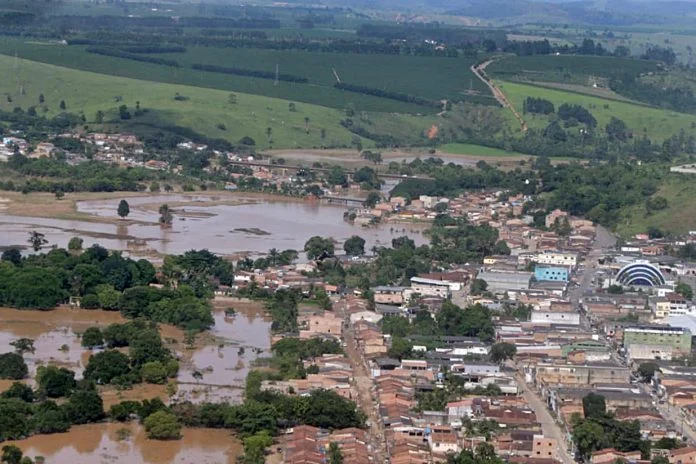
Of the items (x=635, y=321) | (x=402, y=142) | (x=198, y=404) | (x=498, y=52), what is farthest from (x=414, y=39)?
(x=198, y=404)

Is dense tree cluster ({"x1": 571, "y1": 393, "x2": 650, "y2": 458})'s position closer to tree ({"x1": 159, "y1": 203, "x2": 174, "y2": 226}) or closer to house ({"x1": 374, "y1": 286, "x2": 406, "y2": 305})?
house ({"x1": 374, "y1": 286, "x2": 406, "y2": 305})

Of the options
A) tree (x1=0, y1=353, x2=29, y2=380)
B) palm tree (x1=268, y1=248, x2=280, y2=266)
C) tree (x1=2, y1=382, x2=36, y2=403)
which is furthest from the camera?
palm tree (x1=268, y1=248, x2=280, y2=266)

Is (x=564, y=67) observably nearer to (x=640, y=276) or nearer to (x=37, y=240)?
(x=640, y=276)

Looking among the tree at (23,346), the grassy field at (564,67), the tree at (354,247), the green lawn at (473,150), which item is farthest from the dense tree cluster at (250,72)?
the tree at (23,346)

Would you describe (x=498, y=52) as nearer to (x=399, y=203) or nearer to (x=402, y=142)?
(x=402, y=142)

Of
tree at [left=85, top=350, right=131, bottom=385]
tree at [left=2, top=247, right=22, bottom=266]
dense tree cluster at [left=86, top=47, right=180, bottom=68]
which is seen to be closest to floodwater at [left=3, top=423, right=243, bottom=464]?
tree at [left=85, top=350, right=131, bottom=385]

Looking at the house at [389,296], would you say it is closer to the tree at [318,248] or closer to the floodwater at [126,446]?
the tree at [318,248]
